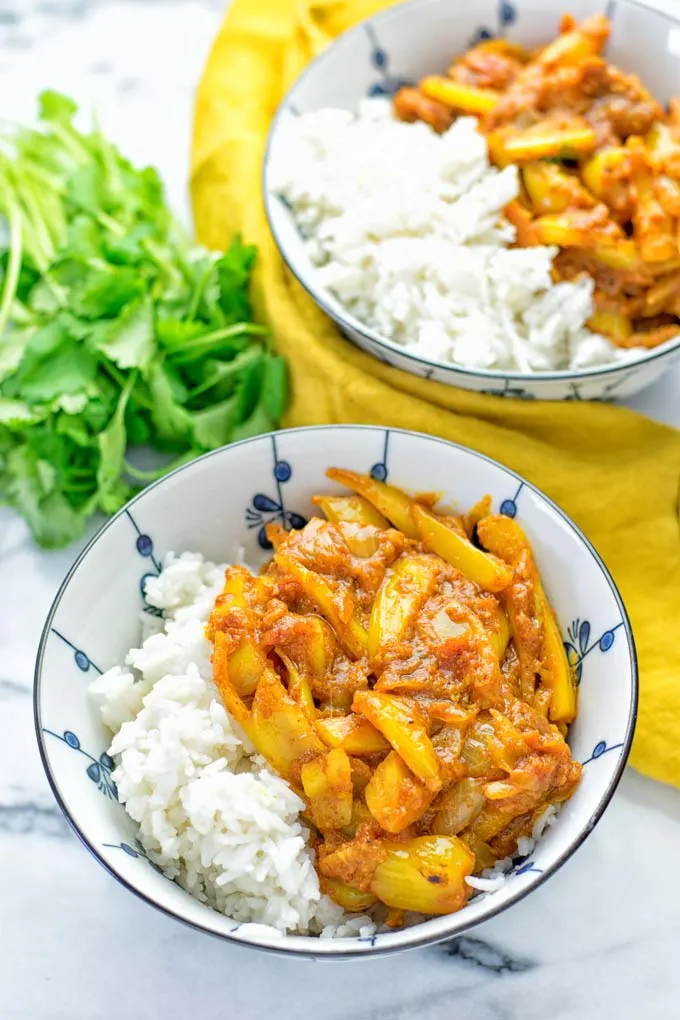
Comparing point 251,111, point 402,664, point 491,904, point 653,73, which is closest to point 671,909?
point 491,904

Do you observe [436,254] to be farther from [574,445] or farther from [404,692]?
[404,692]

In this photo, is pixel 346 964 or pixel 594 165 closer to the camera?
pixel 346 964

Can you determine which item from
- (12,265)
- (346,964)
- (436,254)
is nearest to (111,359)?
(12,265)

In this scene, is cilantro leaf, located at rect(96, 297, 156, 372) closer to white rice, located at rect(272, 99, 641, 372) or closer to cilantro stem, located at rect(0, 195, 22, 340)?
cilantro stem, located at rect(0, 195, 22, 340)

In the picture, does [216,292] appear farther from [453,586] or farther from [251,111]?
[453,586]

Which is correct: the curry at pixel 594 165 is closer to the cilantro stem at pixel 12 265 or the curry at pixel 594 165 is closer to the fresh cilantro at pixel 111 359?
the fresh cilantro at pixel 111 359

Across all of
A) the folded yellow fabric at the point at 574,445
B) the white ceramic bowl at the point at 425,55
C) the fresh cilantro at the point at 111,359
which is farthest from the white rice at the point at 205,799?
the white ceramic bowl at the point at 425,55
